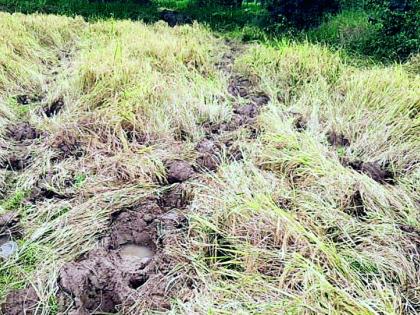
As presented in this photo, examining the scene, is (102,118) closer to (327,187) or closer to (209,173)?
(209,173)

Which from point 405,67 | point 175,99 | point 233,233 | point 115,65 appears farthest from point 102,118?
point 405,67

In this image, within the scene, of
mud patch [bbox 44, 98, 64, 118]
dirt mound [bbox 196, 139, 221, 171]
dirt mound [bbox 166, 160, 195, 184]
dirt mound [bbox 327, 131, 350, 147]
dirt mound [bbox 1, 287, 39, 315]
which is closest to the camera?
dirt mound [bbox 1, 287, 39, 315]

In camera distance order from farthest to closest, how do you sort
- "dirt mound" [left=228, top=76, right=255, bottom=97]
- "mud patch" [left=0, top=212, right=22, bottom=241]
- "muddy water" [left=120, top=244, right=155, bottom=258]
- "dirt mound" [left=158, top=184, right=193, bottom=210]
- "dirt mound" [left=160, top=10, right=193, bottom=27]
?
"dirt mound" [left=160, top=10, right=193, bottom=27]
"dirt mound" [left=228, top=76, right=255, bottom=97]
"dirt mound" [left=158, top=184, right=193, bottom=210]
"mud patch" [left=0, top=212, right=22, bottom=241]
"muddy water" [left=120, top=244, right=155, bottom=258]

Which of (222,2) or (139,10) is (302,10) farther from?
(139,10)

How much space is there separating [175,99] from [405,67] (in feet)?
7.01

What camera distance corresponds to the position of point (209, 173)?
270 cm

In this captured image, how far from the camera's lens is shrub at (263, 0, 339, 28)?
585 cm

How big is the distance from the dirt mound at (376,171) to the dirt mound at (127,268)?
1.09 meters

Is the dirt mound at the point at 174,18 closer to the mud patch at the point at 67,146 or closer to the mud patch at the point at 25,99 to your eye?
the mud patch at the point at 25,99

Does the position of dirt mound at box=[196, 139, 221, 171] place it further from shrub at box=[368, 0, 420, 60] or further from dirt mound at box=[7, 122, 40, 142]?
shrub at box=[368, 0, 420, 60]

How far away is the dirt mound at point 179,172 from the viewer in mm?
2660

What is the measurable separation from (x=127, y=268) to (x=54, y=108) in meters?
1.98

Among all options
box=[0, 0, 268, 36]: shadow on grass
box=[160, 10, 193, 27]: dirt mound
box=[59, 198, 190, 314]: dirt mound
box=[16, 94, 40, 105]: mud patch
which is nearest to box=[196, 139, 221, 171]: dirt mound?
box=[59, 198, 190, 314]: dirt mound

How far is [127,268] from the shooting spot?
2023mm
